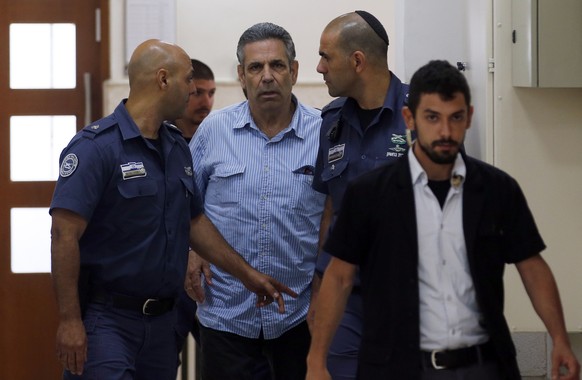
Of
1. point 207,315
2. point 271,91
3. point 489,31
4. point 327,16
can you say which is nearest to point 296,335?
point 207,315

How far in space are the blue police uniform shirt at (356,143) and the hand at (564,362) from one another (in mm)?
959

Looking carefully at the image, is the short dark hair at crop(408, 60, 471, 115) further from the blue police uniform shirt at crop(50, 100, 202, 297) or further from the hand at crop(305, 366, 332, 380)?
the blue police uniform shirt at crop(50, 100, 202, 297)

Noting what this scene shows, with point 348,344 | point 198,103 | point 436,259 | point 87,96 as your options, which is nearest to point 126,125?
point 348,344

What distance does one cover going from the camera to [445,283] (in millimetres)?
2770

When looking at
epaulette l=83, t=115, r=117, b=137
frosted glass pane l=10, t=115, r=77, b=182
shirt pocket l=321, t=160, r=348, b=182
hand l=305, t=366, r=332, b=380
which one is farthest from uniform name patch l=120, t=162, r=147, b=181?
frosted glass pane l=10, t=115, r=77, b=182

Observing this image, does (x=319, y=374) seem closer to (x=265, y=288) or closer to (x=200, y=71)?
(x=265, y=288)

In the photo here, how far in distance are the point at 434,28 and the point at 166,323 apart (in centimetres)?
170

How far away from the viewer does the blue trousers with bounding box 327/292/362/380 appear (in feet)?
11.5

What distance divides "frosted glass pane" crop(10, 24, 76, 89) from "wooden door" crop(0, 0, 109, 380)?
0.04 ft

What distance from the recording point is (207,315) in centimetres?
411

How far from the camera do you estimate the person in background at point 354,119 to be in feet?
11.6

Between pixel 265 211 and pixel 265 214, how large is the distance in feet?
0.04

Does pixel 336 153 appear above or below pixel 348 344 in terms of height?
above

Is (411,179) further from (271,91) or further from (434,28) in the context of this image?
(434,28)
